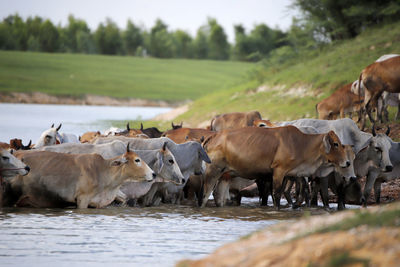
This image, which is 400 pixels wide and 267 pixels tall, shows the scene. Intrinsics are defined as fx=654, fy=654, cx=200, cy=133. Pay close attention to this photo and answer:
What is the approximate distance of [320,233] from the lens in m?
6.34

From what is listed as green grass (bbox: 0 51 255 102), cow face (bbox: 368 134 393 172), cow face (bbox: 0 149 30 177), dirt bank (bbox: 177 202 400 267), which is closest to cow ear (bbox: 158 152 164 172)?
cow face (bbox: 0 149 30 177)

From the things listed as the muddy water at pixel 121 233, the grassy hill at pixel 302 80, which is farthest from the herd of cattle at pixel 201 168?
the grassy hill at pixel 302 80

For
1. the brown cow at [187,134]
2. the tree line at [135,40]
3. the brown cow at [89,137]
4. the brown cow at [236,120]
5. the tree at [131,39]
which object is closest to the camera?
the brown cow at [187,134]

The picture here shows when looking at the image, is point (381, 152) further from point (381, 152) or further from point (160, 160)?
point (160, 160)

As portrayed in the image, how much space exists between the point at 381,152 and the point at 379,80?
5754 mm

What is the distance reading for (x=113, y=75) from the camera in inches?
3681

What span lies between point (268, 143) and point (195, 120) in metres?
22.0

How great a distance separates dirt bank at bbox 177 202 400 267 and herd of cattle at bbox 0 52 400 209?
20.0ft

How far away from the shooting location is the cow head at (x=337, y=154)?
13434 millimetres

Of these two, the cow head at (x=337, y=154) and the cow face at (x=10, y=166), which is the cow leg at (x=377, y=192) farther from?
the cow face at (x=10, y=166)

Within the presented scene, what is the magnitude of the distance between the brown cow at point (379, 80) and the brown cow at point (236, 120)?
3513 mm

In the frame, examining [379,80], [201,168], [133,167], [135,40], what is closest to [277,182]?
[201,168]

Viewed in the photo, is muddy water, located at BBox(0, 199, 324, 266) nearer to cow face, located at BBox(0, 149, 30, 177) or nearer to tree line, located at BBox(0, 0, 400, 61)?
cow face, located at BBox(0, 149, 30, 177)

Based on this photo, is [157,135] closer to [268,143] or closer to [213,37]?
[268,143]
